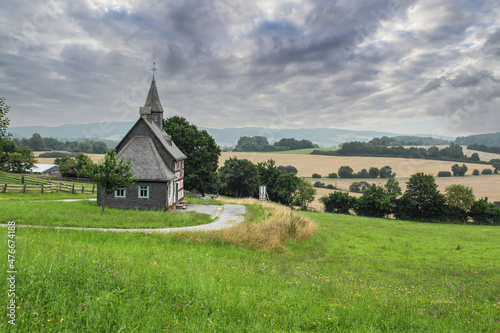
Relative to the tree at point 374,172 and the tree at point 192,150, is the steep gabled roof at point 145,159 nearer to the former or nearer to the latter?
the tree at point 192,150

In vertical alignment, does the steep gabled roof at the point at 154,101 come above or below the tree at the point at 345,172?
above

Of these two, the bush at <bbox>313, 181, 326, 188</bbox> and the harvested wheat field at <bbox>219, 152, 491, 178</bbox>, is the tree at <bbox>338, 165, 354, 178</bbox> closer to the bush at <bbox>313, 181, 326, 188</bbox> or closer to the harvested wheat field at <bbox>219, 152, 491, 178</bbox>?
the harvested wheat field at <bbox>219, 152, 491, 178</bbox>

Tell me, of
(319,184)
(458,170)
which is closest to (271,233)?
(319,184)

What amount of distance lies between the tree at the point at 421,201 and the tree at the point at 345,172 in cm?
3382

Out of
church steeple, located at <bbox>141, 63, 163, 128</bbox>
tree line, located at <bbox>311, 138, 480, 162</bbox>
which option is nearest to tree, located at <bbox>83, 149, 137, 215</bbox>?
church steeple, located at <bbox>141, 63, 163, 128</bbox>

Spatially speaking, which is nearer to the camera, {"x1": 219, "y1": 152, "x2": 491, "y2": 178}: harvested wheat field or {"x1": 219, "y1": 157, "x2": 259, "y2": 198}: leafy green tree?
{"x1": 219, "y1": 157, "x2": 259, "y2": 198}: leafy green tree

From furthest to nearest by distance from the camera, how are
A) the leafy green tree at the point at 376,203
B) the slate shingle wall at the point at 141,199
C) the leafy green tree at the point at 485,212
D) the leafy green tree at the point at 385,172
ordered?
1. the leafy green tree at the point at 385,172
2. the leafy green tree at the point at 376,203
3. the leafy green tree at the point at 485,212
4. the slate shingle wall at the point at 141,199

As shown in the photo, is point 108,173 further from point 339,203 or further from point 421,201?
point 421,201

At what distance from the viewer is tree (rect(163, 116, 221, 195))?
48.1 m

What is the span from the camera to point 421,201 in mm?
49406

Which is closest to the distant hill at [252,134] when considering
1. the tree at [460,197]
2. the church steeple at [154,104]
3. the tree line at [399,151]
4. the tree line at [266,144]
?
the tree line at [266,144]

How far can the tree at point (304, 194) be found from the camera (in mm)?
58375

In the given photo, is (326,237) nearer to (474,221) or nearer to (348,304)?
(348,304)

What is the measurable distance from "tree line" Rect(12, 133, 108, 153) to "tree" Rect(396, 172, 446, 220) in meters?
123
